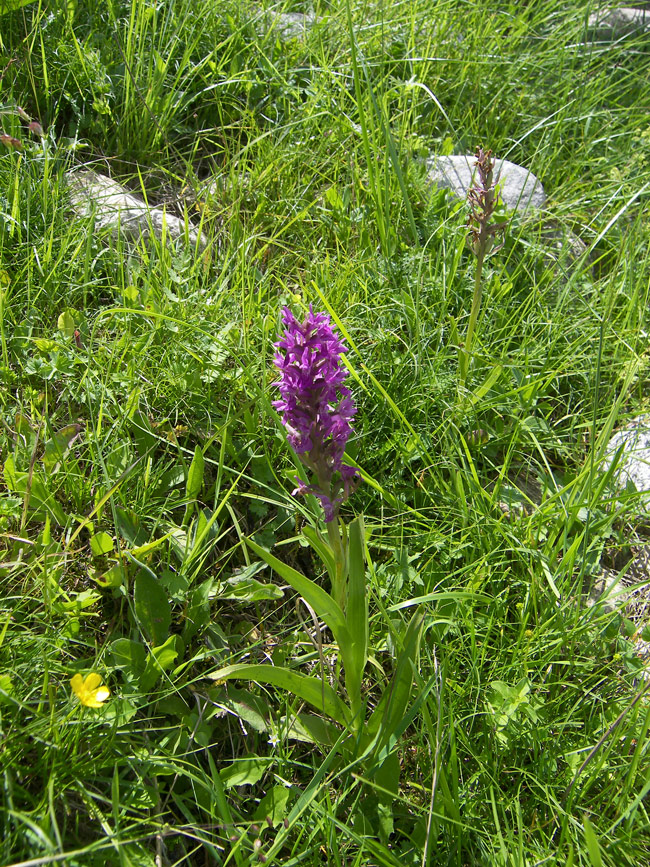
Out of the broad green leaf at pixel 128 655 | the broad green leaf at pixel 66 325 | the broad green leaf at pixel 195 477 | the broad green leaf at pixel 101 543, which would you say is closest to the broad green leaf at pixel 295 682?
the broad green leaf at pixel 128 655

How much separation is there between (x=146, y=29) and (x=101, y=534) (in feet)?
7.90

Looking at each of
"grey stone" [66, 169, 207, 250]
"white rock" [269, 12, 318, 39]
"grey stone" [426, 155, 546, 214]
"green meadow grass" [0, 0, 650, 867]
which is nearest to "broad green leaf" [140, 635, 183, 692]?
"green meadow grass" [0, 0, 650, 867]

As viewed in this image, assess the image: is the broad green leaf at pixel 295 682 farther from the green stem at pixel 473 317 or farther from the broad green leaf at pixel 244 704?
the green stem at pixel 473 317

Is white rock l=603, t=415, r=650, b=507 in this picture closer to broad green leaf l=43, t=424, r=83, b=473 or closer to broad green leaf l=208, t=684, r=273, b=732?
broad green leaf l=208, t=684, r=273, b=732

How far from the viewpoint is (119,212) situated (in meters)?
2.69

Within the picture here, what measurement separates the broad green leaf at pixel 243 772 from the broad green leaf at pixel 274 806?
0.05 metres

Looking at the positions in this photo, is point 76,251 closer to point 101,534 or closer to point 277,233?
point 277,233

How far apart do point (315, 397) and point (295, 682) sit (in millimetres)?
656

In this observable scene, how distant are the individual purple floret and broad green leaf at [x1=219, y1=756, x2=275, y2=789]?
66 cm

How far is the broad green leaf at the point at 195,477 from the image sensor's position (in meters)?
2.04

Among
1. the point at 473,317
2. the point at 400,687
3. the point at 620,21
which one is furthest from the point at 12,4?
the point at 620,21

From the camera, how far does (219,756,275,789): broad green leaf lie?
1653 millimetres

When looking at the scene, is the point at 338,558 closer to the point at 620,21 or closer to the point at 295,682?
the point at 295,682

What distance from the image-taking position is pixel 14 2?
9.35ft
